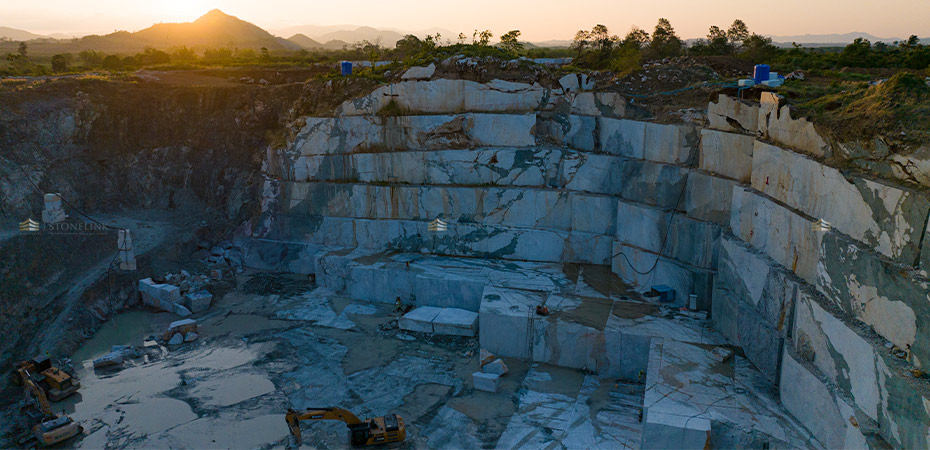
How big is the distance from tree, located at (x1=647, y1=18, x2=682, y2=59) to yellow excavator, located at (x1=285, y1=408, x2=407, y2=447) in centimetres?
1776

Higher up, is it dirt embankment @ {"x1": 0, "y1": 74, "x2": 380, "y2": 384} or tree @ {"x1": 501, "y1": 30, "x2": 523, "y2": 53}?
tree @ {"x1": 501, "y1": 30, "x2": 523, "y2": 53}

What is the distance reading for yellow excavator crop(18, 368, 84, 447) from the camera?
9.28 m

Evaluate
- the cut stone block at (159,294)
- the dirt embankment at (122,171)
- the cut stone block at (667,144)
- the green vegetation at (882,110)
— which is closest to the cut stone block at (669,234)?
the cut stone block at (667,144)

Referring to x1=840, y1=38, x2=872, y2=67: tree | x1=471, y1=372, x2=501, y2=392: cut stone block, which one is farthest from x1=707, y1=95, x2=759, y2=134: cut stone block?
x1=840, y1=38, x2=872, y2=67: tree

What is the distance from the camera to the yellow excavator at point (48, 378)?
34.9 feet

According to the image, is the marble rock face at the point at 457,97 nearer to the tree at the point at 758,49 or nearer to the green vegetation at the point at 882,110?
the green vegetation at the point at 882,110

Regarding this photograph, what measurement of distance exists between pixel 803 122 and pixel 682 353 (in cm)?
410

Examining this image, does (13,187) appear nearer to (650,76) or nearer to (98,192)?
(98,192)

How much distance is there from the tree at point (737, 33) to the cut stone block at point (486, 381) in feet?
67.3

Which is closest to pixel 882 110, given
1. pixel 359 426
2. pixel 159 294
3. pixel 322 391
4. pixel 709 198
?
pixel 709 198

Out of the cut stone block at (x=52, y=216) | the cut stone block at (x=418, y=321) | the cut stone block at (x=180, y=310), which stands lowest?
the cut stone block at (x=180, y=310)

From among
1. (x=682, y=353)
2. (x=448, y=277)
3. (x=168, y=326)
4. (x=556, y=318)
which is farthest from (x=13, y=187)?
(x=682, y=353)

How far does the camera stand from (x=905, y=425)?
Answer: 6293 millimetres

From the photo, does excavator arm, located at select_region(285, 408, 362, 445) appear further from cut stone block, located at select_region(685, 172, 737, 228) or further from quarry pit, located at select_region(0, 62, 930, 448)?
cut stone block, located at select_region(685, 172, 737, 228)
